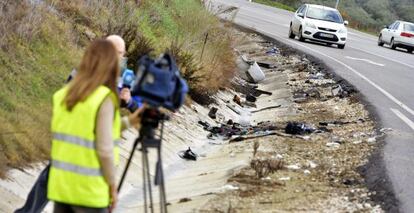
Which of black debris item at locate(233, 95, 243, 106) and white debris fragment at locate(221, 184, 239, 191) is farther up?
white debris fragment at locate(221, 184, 239, 191)

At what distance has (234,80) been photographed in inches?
795

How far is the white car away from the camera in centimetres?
2734

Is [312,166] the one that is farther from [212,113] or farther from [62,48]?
[212,113]

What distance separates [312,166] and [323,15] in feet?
63.4

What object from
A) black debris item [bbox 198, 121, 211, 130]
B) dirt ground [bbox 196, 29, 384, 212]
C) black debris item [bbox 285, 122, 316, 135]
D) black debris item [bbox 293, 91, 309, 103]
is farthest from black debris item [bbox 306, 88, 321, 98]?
black debris item [bbox 285, 122, 316, 135]

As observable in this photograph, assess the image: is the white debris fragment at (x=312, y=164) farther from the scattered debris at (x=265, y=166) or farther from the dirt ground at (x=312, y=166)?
the scattered debris at (x=265, y=166)

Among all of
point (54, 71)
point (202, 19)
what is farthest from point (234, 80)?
point (54, 71)

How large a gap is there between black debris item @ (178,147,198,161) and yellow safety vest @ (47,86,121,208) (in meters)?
7.03

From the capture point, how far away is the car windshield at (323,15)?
91.8ft

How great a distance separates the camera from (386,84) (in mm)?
18438

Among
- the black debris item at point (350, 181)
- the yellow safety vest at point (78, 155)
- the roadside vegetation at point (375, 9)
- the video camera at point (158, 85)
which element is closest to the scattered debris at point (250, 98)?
the black debris item at point (350, 181)

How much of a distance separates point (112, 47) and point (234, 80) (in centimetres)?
1586

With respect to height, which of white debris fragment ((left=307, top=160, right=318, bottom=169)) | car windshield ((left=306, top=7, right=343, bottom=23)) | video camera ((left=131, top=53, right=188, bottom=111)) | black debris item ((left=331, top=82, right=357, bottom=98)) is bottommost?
black debris item ((left=331, top=82, right=357, bottom=98))

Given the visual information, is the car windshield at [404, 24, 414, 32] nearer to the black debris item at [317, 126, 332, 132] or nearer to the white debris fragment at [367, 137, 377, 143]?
the black debris item at [317, 126, 332, 132]
